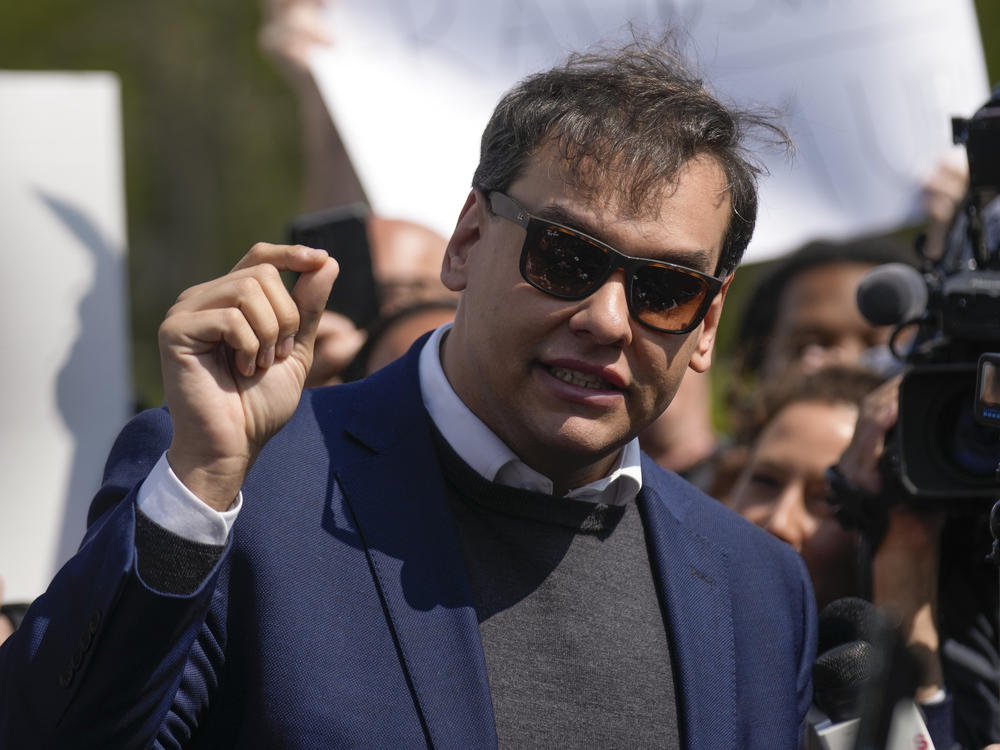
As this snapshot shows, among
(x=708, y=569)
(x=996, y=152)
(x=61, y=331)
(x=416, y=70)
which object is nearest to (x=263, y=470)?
(x=708, y=569)

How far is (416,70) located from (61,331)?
155cm

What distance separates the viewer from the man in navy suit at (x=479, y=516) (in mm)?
1813

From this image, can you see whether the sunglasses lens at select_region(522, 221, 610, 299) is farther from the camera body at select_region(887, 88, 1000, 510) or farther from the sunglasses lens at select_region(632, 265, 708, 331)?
the camera body at select_region(887, 88, 1000, 510)

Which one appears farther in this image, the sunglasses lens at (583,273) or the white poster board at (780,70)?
the white poster board at (780,70)

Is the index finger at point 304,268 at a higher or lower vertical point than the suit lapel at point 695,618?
higher

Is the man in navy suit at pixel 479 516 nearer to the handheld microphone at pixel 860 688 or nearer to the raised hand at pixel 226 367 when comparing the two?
the raised hand at pixel 226 367

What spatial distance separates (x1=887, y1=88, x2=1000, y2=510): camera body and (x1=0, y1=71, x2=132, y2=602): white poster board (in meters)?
1.68

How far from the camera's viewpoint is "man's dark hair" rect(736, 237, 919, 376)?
4.62 m

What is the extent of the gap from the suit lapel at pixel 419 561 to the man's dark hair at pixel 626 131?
0.42 m

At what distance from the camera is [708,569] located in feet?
8.05

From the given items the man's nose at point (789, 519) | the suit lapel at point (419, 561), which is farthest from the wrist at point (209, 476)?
the man's nose at point (789, 519)

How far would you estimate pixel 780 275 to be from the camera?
15.7 feet

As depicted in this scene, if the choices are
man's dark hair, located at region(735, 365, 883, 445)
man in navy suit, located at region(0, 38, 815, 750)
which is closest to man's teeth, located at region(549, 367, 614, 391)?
man in navy suit, located at region(0, 38, 815, 750)

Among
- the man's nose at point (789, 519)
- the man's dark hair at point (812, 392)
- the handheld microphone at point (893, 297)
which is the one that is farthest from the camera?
the man's dark hair at point (812, 392)
